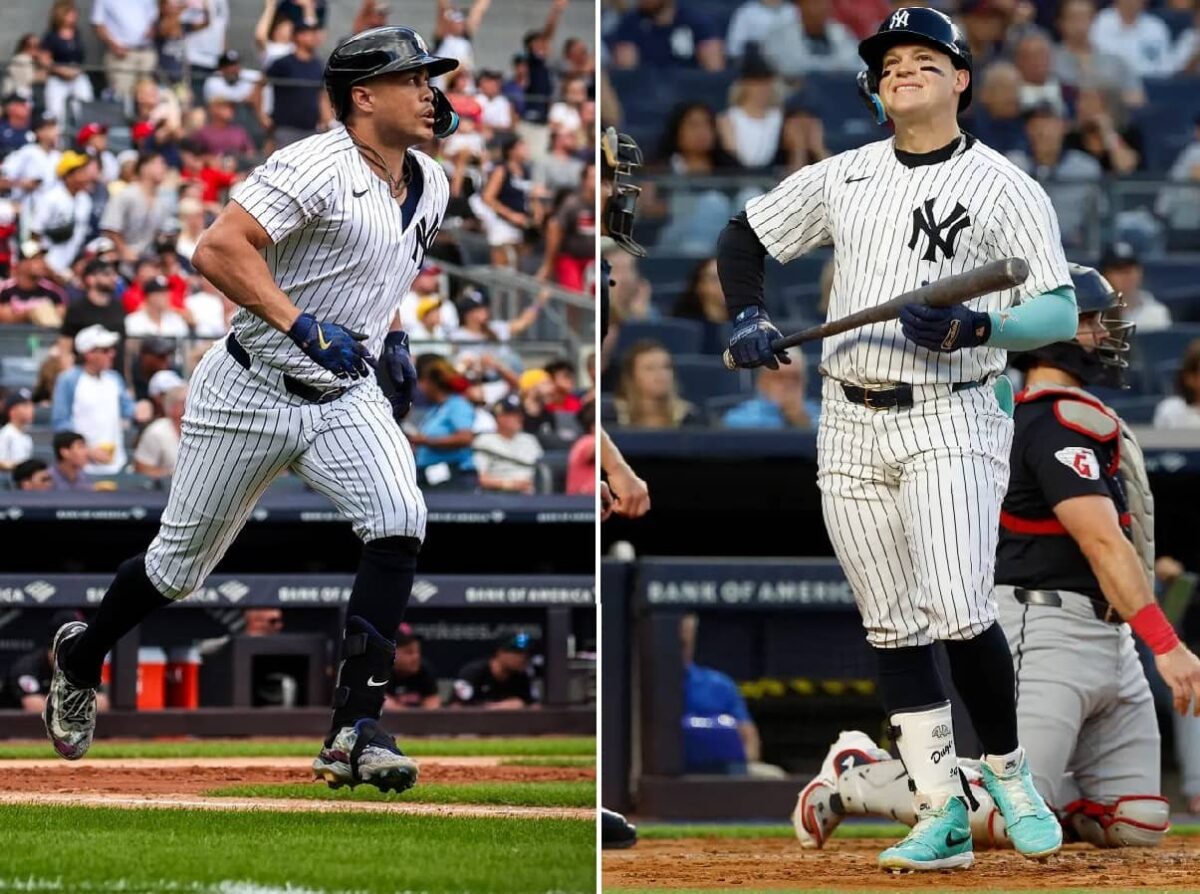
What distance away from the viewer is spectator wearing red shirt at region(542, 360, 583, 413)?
33.1ft

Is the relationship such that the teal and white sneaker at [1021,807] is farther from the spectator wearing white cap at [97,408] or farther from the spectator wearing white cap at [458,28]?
the spectator wearing white cap at [458,28]

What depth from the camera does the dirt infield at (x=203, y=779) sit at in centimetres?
491

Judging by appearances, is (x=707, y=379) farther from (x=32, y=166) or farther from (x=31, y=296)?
(x=32, y=166)

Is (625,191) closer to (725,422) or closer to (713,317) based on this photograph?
(725,422)

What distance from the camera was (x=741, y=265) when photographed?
4.18m

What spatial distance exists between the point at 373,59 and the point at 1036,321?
1.52m

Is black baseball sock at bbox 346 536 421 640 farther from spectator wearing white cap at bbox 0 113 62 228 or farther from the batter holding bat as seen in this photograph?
spectator wearing white cap at bbox 0 113 62 228

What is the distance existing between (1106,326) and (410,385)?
1646 millimetres

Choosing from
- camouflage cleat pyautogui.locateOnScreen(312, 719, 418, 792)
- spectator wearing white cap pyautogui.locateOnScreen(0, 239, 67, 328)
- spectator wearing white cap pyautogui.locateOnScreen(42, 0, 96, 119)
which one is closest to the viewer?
camouflage cleat pyautogui.locateOnScreen(312, 719, 418, 792)

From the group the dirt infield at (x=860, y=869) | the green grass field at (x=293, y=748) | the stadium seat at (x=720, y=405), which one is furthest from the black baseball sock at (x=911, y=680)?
the stadium seat at (x=720, y=405)

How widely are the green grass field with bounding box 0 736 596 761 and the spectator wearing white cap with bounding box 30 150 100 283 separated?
337 cm

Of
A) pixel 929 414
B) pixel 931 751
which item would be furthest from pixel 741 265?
pixel 931 751

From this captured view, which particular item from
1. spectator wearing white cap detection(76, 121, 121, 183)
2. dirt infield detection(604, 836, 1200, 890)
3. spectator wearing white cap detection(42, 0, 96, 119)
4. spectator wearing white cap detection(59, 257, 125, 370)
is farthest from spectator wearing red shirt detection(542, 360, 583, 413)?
dirt infield detection(604, 836, 1200, 890)

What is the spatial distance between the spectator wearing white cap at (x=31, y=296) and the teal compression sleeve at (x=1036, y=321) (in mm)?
7256
